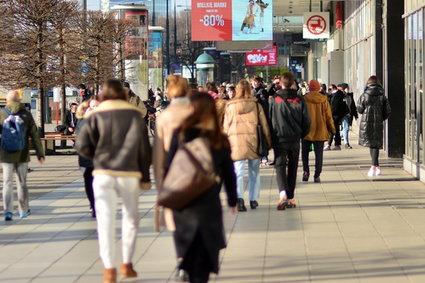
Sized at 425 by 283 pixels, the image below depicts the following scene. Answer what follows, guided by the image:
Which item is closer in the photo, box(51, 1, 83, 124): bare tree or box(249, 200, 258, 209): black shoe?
box(249, 200, 258, 209): black shoe

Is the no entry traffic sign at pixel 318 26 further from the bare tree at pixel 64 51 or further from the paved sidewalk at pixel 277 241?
the paved sidewalk at pixel 277 241

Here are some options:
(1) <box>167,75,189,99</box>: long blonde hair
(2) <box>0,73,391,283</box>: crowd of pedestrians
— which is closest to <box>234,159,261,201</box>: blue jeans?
(2) <box>0,73,391,283</box>: crowd of pedestrians

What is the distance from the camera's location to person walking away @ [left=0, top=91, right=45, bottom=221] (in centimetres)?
1431

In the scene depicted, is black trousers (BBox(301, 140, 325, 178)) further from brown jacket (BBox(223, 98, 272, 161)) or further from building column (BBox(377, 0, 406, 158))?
building column (BBox(377, 0, 406, 158))

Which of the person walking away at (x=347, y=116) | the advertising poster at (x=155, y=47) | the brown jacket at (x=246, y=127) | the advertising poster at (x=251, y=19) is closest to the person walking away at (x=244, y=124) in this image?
the brown jacket at (x=246, y=127)

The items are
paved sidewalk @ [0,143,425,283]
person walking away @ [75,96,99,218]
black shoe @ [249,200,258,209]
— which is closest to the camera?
paved sidewalk @ [0,143,425,283]

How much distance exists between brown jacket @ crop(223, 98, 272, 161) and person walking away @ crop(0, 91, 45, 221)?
249cm

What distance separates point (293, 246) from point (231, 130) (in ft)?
11.2

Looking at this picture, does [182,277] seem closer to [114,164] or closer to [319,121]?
[114,164]

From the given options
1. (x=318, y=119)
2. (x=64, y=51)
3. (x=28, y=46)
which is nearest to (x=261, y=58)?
(x=64, y=51)

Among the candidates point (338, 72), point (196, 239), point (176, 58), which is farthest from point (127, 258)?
point (176, 58)

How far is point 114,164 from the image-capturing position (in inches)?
367

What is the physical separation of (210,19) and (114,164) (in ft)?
113

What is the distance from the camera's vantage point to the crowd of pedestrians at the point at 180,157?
24.2 ft
